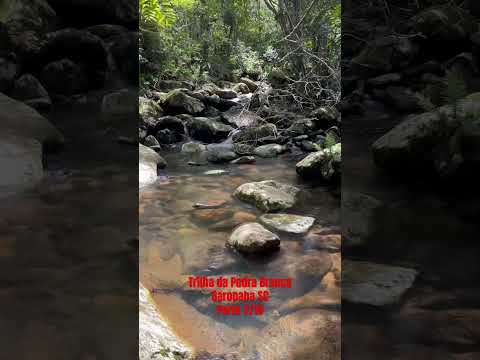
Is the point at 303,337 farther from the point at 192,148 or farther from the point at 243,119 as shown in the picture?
the point at 243,119

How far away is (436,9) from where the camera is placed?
2.34 metres

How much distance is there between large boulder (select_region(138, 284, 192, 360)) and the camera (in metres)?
1.27

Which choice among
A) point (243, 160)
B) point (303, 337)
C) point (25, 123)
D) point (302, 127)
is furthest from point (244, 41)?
point (303, 337)

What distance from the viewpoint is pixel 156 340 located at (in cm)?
133

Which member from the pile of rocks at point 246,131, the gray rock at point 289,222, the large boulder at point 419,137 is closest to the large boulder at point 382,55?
the large boulder at point 419,137

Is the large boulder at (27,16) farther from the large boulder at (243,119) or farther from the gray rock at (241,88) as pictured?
the gray rock at (241,88)

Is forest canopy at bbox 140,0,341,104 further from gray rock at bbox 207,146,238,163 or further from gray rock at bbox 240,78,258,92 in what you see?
gray rock at bbox 207,146,238,163

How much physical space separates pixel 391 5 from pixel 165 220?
7.08 feet

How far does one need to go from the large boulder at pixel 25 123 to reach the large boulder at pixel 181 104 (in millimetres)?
3317

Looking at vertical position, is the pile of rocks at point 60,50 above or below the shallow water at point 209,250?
above

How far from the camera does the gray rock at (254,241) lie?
202 centimetres

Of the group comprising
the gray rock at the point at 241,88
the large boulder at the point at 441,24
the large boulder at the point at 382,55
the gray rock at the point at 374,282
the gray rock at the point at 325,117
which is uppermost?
the gray rock at the point at 241,88

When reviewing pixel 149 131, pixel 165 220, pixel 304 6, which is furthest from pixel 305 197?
pixel 149 131

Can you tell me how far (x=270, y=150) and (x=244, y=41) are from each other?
2.00 metres
